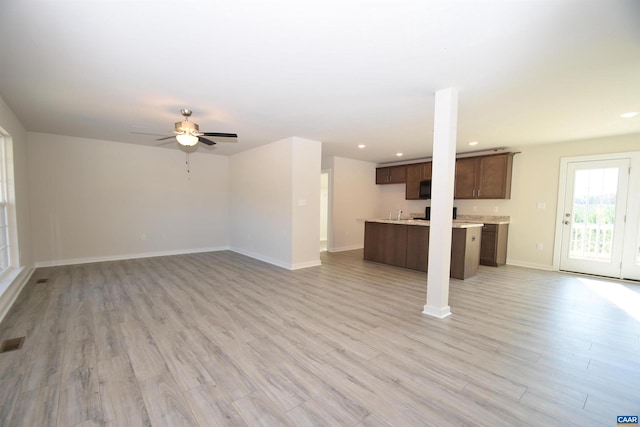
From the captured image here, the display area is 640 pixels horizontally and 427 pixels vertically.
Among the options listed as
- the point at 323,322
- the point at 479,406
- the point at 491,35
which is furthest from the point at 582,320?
the point at 491,35

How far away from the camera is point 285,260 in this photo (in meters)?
5.15

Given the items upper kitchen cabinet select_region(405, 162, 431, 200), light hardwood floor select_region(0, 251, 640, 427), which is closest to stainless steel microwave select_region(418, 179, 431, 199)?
upper kitchen cabinet select_region(405, 162, 431, 200)

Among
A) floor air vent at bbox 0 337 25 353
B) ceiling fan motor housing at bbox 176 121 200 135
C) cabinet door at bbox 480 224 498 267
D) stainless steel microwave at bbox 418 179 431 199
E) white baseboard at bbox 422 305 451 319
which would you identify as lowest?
floor air vent at bbox 0 337 25 353

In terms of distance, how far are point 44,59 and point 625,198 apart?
7867 millimetres

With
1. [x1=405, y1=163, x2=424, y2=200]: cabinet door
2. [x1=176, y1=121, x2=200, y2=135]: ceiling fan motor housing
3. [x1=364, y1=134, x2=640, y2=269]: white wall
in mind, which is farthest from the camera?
[x1=405, y1=163, x2=424, y2=200]: cabinet door

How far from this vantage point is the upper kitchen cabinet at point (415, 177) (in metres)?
6.60

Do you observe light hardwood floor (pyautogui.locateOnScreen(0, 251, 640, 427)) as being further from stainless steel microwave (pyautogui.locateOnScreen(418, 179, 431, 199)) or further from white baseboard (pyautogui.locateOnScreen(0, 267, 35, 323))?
stainless steel microwave (pyautogui.locateOnScreen(418, 179, 431, 199))

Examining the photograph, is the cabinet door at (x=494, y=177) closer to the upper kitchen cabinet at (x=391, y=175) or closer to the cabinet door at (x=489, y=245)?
the cabinet door at (x=489, y=245)

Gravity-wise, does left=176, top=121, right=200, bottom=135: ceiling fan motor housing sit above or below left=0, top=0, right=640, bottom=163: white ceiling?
below

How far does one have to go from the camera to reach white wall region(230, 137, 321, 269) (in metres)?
5.01

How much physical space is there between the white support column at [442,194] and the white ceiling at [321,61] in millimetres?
222

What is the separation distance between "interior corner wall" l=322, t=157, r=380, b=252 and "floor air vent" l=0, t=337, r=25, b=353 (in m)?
5.41

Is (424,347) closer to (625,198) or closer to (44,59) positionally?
(44,59)

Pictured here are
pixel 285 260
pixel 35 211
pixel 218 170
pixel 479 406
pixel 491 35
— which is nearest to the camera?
pixel 479 406
